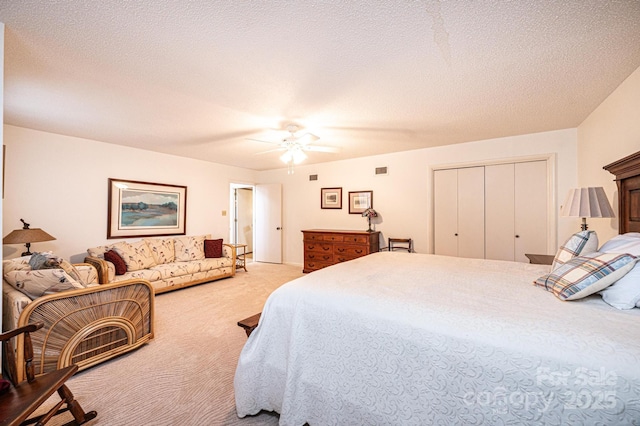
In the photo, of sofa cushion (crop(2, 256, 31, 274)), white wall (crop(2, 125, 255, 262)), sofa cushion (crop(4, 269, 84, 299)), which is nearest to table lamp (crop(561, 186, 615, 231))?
sofa cushion (crop(4, 269, 84, 299))

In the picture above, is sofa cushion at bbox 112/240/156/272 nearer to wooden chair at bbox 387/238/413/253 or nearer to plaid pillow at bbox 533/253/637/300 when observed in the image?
wooden chair at bbox 387/238/413/253

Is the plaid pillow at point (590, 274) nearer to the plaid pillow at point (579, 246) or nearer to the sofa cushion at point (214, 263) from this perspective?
the plaid pillow at point (579, 246)

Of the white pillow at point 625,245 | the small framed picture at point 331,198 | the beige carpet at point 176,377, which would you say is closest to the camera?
the white pillow at point 625,245

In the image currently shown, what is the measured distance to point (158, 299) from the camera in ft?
12.1

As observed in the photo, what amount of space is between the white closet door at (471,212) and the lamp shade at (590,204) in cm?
179

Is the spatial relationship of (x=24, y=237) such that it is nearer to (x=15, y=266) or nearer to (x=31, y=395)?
(x=15, y=266)

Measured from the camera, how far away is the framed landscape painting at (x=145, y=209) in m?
4.20

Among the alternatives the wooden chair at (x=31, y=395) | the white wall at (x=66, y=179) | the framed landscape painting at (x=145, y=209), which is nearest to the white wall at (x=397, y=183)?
the framed landscape painting at (x=145, y=209)

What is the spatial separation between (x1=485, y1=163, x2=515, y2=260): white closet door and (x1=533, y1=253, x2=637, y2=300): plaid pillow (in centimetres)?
282

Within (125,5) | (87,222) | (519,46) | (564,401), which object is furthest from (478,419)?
(87,222)

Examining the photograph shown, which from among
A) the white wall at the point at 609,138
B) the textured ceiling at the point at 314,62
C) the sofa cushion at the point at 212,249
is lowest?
the sofa cushion at the point at 212,249

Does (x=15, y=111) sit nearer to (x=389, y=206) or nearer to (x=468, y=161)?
(x=389, y=206)

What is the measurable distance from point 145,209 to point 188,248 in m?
1.02

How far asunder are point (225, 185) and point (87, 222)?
2.54 metres
